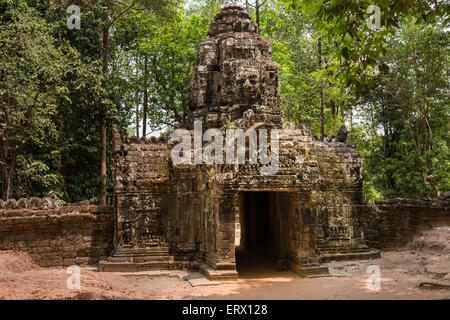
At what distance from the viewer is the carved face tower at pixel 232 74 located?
12.7 metres

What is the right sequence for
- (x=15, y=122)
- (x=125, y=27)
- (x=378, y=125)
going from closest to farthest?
1. (x=15, y=122)
2. (x=125, y=27)
3. (x=378, y=125)

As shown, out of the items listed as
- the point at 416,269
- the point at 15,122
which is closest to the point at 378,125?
the point at 416,269

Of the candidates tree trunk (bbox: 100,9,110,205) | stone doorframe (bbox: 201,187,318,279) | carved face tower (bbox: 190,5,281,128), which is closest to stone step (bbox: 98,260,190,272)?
stone doorframe (bbox: 201,187,318,279)

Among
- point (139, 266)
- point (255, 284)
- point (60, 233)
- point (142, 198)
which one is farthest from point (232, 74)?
point (60, 233)

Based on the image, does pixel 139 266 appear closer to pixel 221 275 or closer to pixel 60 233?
pixel 60 233

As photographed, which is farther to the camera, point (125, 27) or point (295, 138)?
point (125, 27)

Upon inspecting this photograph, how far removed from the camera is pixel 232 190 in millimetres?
9578

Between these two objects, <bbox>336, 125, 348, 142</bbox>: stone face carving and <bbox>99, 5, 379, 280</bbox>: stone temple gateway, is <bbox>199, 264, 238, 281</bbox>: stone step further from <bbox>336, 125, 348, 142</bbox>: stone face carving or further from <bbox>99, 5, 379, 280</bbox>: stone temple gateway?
<bbox>336, 125, 348, 142</bbox>: stone face carving

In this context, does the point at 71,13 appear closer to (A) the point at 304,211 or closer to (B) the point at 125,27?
(B) the point at 125,27

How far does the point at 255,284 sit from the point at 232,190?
2452 millimetres

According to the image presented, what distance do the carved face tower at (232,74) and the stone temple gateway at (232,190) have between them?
38 millimetres

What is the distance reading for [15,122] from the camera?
1295 cm

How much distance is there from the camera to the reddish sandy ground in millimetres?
7414

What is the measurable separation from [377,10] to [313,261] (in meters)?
6.36
